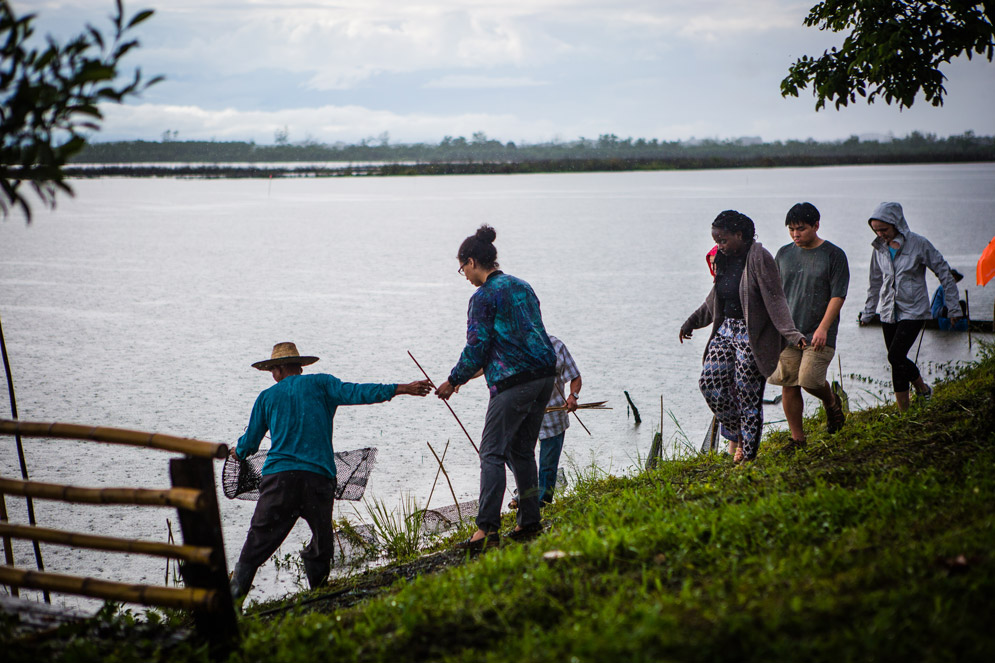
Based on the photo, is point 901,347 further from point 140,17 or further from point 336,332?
point 336,332

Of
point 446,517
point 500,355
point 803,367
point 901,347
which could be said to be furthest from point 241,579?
point 901,347

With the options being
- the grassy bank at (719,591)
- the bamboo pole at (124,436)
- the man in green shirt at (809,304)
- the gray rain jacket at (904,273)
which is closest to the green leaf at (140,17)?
the bamboo pole at (124,436)

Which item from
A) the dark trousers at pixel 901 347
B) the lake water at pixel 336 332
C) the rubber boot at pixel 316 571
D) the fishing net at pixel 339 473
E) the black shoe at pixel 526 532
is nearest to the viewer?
the black shoe at pixel 526 532

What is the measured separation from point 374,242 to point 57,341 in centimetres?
2691

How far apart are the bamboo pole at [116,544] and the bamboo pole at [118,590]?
0.49 feet

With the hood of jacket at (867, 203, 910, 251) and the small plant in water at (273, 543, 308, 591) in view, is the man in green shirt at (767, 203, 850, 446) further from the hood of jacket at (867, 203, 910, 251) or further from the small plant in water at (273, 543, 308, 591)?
the small plant in water at (273, 543, 308, 591)

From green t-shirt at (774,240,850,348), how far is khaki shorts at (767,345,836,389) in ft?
0.61

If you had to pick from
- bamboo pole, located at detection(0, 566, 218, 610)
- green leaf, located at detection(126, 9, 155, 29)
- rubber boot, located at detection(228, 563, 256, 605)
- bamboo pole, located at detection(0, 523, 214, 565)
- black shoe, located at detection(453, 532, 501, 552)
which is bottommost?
rubber boot, located at detection(228, 563, 256, 605)

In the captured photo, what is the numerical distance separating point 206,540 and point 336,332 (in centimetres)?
1668

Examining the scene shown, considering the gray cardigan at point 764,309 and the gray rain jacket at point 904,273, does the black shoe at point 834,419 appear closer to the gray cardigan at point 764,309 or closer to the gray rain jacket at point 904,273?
the gray rain jacket at point 904,273

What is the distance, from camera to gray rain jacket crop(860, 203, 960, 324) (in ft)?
22.0

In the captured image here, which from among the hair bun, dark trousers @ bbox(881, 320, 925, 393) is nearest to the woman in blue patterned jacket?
the hair bun

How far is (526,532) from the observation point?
5516mm

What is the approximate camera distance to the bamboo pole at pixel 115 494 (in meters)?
3.70
